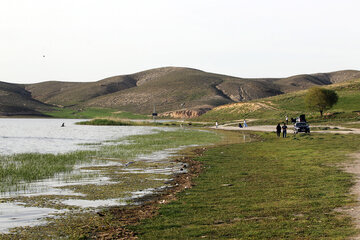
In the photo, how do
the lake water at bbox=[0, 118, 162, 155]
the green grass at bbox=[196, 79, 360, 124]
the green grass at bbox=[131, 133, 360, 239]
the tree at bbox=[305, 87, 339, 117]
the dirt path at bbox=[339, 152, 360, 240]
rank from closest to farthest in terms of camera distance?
1. the green grass at bbox=[131, 133, 360, 239]
2. the dirt path at bbox=[339, 152, 360, 240]
3. the lake water at bbox=[0, 118, 162, 155]
4. the tree at bbox=[305, 87, 339, 117]
5. the green grass at bbox=[196, 79, 360, 124]

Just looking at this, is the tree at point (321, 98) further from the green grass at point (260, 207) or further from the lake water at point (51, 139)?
the green grass at point (260, 207)

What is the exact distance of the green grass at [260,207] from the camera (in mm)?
9539

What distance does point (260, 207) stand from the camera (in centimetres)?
1190

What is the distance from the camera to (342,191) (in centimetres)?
1338

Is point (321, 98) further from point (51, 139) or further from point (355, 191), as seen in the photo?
point (355, 191)

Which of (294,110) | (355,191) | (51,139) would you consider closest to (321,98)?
(294,110)

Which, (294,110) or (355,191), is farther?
(294,110)

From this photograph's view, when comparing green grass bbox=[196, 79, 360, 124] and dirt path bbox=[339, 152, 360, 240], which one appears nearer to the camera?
dirt path bbox=[339, 152, 360, 240]

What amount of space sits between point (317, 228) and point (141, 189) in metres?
8.42

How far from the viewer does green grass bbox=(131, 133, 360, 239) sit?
954cm

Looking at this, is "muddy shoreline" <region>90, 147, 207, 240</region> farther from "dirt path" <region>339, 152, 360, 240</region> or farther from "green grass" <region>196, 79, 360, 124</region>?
"green grass" <region>196, 79, 360, 124</region>

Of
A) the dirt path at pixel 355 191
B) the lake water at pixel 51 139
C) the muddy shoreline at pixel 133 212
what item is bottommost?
the muddy shoreline at pixel 133 212

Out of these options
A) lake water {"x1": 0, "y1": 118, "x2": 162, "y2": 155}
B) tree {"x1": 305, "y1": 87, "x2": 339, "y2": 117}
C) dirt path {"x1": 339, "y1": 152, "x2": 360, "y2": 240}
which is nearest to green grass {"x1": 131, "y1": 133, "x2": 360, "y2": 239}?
dirt path {"x1": 339, "y1": 152, "x2": 360, "y2": 240}

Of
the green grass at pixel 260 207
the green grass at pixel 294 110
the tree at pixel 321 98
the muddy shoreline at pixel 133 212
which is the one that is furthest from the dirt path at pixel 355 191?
the tree at pixel 321 98
